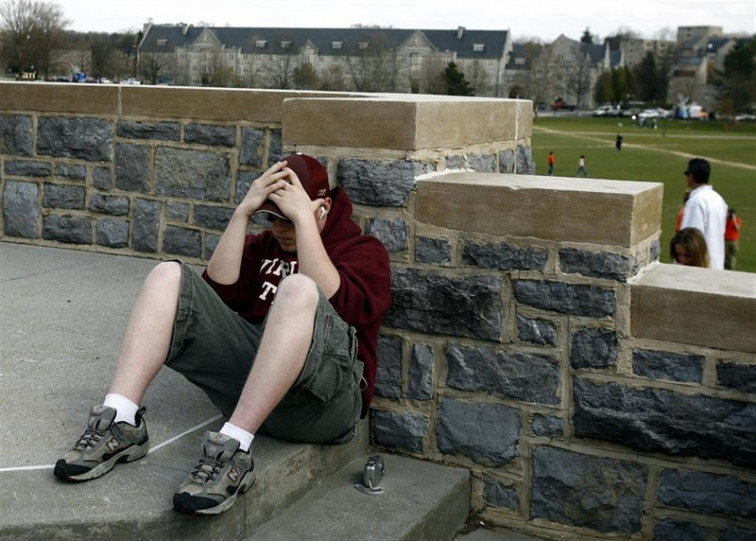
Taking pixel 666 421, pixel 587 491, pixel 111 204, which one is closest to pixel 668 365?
pixel 666 421

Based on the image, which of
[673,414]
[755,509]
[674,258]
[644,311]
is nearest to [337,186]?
[644,311]

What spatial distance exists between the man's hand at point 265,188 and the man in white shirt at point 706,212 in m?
4.63

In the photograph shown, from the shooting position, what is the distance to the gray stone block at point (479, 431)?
12.3 ft

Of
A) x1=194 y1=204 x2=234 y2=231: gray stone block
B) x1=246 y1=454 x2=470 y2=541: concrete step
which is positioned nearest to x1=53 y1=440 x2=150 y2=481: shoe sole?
x1=246 y1=454 x2=470 y2=541: concrete step

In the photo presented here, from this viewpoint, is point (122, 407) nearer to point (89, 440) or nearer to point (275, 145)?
point (89, 440)

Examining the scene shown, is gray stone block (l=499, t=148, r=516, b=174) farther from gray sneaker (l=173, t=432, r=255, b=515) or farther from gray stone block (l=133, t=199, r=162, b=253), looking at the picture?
gray sneaker (l=173, t=432, r=255, b=515)

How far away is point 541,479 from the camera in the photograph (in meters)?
3.72

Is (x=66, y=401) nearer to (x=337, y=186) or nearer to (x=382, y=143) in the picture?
(x=337, y=186)

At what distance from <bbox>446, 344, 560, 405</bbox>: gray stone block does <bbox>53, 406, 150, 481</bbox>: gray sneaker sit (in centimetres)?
123

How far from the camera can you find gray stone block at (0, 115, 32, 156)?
6.16 meters

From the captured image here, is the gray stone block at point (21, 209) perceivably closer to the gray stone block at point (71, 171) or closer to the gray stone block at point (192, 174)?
the gray stone block at point (71, 171)

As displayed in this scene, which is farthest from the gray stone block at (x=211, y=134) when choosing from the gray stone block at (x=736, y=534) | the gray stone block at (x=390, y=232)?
the gray stone block at (x=736, y=534)

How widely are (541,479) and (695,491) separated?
542 mm

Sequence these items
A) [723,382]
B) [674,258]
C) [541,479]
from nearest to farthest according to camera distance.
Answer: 1. [723,382]
2. [541,479]
3. [674,258]
